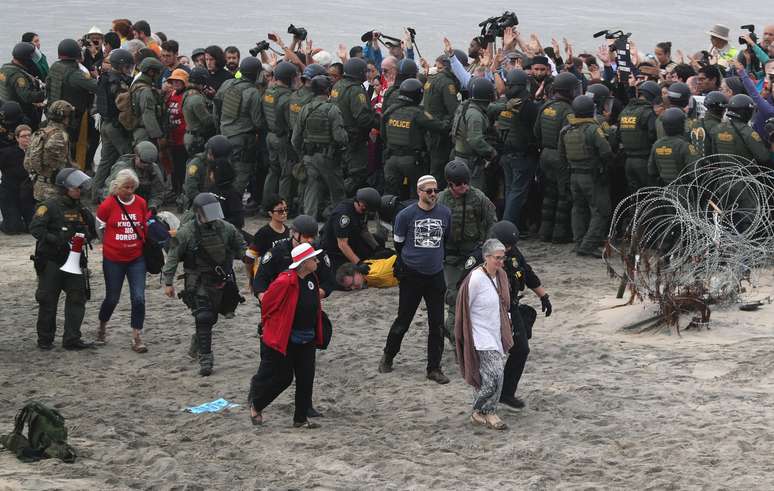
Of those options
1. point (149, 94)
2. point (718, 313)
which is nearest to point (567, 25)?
point (149, 94)

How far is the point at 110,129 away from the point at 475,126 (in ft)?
18.1

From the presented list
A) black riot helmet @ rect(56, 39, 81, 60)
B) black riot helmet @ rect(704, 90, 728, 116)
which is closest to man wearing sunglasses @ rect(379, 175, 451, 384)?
black riot helmet @ rect(704, 90, 728, 116)

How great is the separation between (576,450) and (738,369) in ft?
7.29

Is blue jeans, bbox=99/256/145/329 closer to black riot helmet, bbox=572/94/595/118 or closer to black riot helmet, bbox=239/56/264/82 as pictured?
black riot helmet, bbox=572/94/595/118

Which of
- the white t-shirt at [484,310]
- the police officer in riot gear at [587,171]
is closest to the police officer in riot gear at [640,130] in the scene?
the police officer in riot gear at [587,171]

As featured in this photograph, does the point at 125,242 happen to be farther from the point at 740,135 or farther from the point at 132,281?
the point at 740,135

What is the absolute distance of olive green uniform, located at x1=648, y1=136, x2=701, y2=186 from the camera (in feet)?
47.9

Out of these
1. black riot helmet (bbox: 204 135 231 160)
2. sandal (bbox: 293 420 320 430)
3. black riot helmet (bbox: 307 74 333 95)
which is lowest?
sandal (bbox: 293 420 320 430)

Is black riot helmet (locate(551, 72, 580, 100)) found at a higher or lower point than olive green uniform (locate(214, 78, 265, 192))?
higher

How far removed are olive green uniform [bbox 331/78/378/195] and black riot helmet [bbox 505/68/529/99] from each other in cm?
191

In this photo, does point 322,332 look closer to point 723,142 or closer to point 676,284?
point 676,284

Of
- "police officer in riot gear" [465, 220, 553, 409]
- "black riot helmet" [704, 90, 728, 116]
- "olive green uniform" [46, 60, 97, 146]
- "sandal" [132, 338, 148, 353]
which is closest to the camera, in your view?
"police officer in riot gear" [465, 220, 553, 409]

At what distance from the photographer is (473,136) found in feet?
50.6

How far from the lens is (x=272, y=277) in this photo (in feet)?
Answer: 36.0
